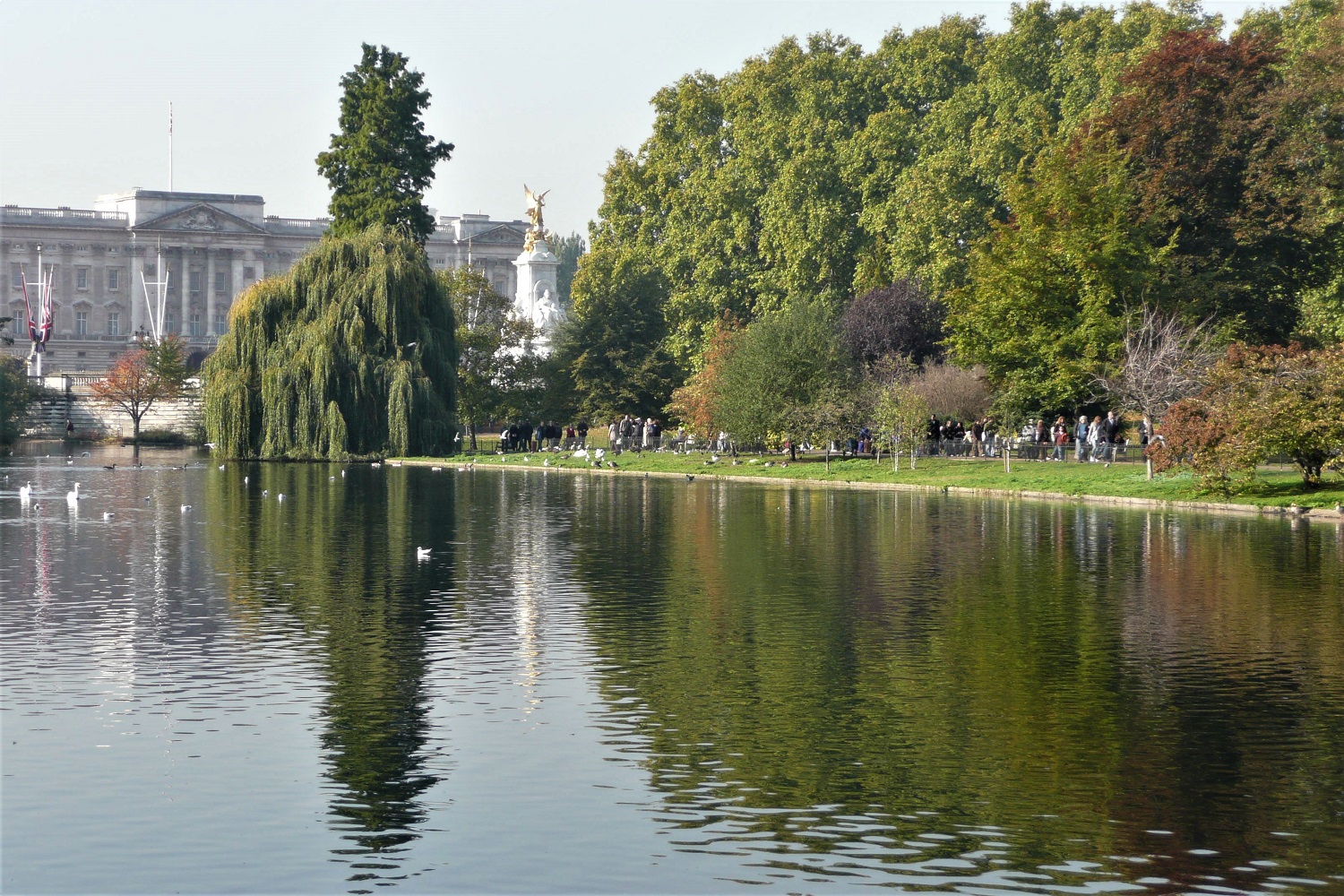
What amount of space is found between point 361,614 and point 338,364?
46.4 m

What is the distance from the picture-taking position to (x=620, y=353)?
76562 millimetres

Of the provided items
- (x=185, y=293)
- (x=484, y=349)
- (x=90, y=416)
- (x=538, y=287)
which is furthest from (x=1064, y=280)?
(x=185, y=293)

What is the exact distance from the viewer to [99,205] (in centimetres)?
16862

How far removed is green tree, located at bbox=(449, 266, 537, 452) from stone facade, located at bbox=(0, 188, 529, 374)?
7466 cm

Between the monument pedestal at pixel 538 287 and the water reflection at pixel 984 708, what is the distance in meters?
65.4

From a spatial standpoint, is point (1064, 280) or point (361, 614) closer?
point (361, 614)

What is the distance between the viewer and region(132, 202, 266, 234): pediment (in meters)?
158

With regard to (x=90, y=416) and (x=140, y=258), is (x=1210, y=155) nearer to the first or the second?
(x=90, y=416)

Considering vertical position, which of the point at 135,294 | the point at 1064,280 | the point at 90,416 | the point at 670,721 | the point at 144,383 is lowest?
the point at 670,721

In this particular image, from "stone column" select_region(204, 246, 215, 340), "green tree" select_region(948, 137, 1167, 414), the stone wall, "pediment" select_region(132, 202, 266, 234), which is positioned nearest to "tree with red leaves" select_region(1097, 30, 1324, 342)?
"green tree" select_region(948, 137, 1167, 414)

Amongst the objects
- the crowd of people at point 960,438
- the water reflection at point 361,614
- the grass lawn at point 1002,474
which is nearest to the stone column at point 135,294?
the crowd of people at point 960,438

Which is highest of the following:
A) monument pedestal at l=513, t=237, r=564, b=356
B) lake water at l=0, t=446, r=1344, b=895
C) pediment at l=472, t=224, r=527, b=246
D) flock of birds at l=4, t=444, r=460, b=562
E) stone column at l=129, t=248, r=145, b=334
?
pediment at l=472, t=224, r=527, b=246

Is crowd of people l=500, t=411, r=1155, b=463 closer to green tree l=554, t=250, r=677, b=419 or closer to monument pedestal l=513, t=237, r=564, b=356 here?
green tree l=554, t=250, r=677, b=419

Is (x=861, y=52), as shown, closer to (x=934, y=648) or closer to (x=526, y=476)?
(x=526, y=476)
